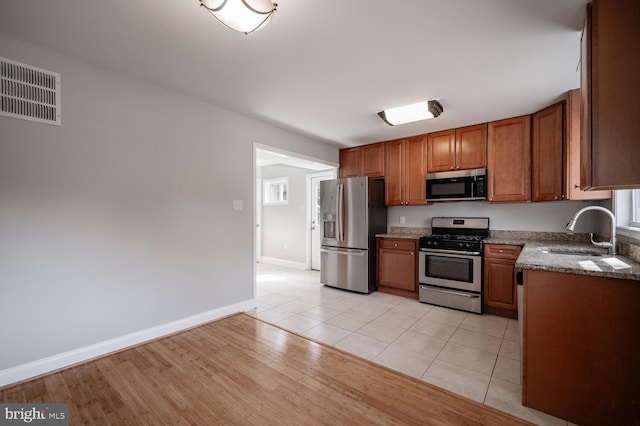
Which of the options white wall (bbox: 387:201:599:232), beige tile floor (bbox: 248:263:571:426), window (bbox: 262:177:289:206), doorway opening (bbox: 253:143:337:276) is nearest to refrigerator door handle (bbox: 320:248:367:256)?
beige tile floor (bbox: 248:263:571:426)

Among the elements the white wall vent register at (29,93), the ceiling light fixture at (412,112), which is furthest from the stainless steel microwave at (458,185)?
the white wall vent register at (29,93)

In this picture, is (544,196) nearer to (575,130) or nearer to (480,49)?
(575,130)

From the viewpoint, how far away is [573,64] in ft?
7.19

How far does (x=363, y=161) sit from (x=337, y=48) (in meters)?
2.78

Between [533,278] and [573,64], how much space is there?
5.90 feet

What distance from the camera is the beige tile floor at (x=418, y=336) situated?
1.96 metres

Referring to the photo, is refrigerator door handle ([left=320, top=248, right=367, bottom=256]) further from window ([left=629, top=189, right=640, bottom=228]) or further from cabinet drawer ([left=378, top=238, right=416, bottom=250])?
window ([left=629, top=189, right=640, bottom=228])

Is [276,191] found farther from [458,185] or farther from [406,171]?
[458,185]

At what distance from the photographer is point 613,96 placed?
1399 millimetres

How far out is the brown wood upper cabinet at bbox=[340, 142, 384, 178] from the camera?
4.53 meters

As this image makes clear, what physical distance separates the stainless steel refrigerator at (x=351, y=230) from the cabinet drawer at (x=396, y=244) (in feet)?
0.52

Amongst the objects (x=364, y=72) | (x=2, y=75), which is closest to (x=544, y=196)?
(x=364, y=72)

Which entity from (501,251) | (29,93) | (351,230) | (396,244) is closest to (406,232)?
(396,244)

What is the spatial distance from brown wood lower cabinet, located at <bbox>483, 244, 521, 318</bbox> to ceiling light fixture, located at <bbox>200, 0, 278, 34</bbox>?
130 inches
